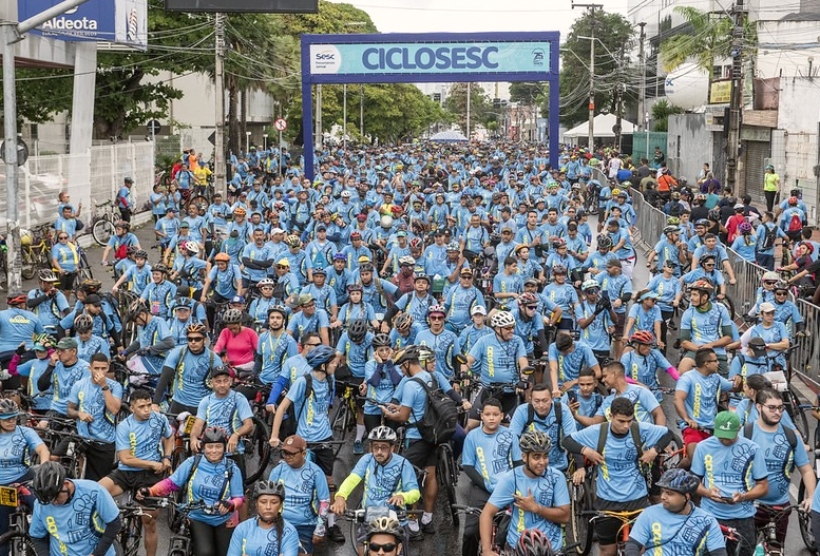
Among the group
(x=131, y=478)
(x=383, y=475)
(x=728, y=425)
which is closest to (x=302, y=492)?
(x=383, y=475)

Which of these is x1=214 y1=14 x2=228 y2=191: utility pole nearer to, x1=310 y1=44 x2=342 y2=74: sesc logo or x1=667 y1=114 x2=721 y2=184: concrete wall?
x1=310 y1=44 x2=342 y2=74: sesc logo

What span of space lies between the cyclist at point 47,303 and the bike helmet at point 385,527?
327 inches

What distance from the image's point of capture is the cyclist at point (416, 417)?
1059 cm

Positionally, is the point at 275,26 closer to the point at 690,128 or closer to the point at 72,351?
the point at 690,128

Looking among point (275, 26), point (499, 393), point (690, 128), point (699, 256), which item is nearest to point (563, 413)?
point (499, 393)

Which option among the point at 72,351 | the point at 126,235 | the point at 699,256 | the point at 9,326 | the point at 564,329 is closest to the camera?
the point at 72,351

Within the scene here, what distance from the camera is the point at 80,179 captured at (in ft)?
109

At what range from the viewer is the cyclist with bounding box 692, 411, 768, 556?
8578 mm

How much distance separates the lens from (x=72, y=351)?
1148 centimetres

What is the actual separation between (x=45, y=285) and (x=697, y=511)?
31.0ft

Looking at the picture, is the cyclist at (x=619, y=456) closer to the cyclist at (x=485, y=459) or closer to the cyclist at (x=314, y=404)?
the cyclist at (x=485, y=459)

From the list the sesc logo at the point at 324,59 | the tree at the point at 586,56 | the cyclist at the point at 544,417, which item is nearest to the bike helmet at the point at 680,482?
the cyclist at the point at 544,417

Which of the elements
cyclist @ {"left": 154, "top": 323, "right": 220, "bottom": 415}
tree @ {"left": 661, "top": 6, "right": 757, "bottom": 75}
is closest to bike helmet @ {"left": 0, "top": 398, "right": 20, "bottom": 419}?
cyclist @ {"left": 154, "top": 323, "right": 220, "bottom": 415}

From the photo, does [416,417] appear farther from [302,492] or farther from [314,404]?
[302,492]
